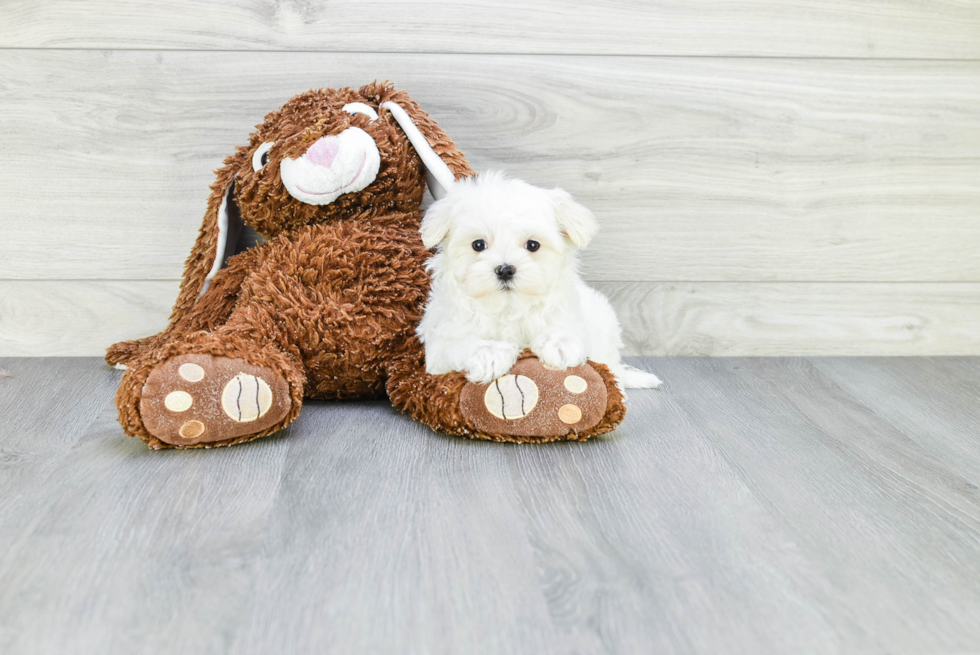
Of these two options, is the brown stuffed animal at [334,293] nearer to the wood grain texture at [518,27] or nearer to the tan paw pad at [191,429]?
the tan paw pad at [191,429]

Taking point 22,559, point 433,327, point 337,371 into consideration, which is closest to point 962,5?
point 433,327

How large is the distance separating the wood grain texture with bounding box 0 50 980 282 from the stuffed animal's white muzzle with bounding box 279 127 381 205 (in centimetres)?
25

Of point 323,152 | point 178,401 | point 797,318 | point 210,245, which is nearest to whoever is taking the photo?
point 178,401

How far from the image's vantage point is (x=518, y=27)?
140 cm

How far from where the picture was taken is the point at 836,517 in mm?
897

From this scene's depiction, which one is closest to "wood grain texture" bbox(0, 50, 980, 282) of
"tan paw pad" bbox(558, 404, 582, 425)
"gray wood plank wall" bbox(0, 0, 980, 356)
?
"gray wood plank wall" bbox(0, 0, 980, 356)

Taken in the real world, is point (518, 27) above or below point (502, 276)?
above

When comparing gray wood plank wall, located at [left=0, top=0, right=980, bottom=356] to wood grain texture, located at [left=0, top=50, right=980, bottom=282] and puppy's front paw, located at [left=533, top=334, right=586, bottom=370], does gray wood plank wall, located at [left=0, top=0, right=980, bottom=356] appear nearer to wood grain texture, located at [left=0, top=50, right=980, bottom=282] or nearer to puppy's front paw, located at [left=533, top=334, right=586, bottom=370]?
wood grain texture, located at [left=0, top=50, right=980, bottom=282]

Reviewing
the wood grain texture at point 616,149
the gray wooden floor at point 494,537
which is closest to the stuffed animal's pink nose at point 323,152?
the wood grain texture at point 616,149

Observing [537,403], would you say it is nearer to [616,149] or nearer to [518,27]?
[616,149]

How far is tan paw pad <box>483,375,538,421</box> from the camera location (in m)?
1.06

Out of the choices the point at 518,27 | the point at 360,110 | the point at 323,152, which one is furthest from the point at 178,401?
the point at 518,27

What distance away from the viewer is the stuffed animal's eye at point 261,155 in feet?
4.11

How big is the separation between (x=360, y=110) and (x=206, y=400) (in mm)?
494
